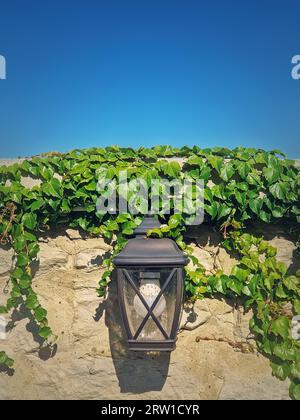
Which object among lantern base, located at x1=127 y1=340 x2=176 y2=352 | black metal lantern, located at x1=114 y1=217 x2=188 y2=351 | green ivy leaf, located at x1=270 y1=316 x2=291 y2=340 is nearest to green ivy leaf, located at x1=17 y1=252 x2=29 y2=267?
black metal lantern, located at x1=114 y1=217 x2=188 y2=351

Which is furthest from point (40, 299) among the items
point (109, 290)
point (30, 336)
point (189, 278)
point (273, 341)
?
point (273, 341)

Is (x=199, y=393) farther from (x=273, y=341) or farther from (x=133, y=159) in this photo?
(x=133, y=159)

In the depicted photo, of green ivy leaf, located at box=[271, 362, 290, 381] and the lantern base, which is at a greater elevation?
the lantern base

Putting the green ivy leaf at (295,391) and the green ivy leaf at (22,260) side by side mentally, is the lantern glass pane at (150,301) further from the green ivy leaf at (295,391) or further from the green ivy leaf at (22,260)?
the green ivy leaf at (295,391)

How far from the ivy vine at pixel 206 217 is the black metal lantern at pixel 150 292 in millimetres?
340

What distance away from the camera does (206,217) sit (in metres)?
2.02

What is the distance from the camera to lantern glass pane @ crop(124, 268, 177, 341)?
159 centimetres

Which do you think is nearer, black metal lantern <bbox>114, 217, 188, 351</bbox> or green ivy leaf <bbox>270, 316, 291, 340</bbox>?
black metal lantern <bbox>114, 217, 188, 351</bbox>

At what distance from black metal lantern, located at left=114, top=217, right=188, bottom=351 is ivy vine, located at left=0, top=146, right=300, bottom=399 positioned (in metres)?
0.34

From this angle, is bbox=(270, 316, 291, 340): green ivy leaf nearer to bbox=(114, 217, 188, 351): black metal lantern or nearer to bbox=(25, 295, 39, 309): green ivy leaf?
bbox=(114, 217, 188, 351): black metal lantern

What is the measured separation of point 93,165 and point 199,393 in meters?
1.40

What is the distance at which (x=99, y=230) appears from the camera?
1993 mm

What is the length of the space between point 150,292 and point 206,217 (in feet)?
2.04

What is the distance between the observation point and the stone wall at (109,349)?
1941 mm
